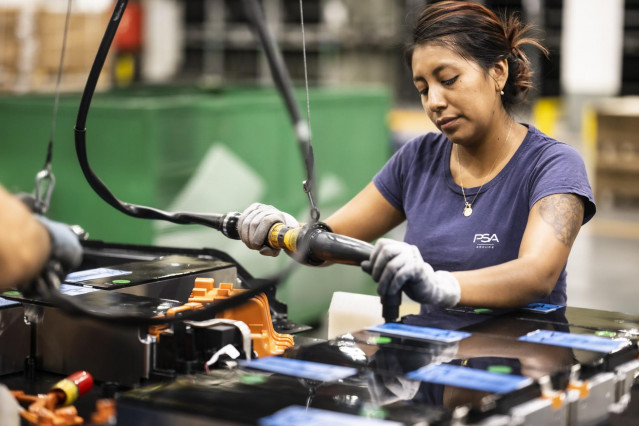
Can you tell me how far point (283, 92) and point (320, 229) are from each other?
421 millimetres

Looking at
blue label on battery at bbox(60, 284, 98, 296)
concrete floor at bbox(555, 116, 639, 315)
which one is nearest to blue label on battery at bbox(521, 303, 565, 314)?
blue label on battery at bbox(60, 284, 98, 296)

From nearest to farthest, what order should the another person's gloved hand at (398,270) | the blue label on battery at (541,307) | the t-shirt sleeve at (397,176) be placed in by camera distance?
1. the another person's gloved hand at (398,270)
2. the blue label on battery at (541,307)
3. the t-shirt sleeve at (397,176)

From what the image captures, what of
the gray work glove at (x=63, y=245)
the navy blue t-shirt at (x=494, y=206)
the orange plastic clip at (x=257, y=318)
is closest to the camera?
the gray work glove at (x=63, y=245)

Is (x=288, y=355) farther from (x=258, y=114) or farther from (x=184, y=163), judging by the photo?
(x=258, y=114)

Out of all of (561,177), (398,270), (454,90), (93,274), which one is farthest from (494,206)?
(93,274)

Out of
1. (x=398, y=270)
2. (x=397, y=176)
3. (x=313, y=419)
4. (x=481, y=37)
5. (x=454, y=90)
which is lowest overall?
(x=313, y=419)

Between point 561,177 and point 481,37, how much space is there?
41 centimetres

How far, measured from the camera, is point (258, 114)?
520 centimetres

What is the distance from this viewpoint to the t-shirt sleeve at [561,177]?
2168mm

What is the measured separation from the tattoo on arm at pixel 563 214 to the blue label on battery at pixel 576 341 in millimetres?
393

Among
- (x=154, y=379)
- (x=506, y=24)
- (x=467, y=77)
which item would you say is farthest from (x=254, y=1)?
(x=506, y=24)

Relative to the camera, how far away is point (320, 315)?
5.62m

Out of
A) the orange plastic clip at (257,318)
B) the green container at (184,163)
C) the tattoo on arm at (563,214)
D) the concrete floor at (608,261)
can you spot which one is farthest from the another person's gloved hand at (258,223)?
the concrete floor at (608,261)

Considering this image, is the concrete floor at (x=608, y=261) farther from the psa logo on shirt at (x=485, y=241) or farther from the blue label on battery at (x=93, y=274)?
the blue label on battery at (x=93, y=274)
